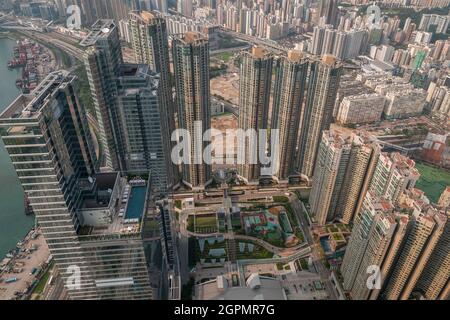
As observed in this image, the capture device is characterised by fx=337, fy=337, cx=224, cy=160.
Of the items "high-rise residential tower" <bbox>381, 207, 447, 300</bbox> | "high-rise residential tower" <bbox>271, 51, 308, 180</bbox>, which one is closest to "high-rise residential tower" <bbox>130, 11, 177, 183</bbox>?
"high-rise residential tower" <bbox>271, 51, 308, 180</bbox>

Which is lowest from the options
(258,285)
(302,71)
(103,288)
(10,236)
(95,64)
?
(10,236)

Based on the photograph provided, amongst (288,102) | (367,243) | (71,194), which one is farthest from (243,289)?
(288,102)

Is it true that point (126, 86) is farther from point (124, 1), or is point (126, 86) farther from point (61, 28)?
point (61, 28)

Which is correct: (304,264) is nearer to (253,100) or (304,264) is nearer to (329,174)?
(329,174)

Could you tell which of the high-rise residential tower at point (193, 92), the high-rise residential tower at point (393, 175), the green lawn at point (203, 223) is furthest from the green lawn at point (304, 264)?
the high-rise residential tower at point (193, 92)

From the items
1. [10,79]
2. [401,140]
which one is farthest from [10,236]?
[401,140]
